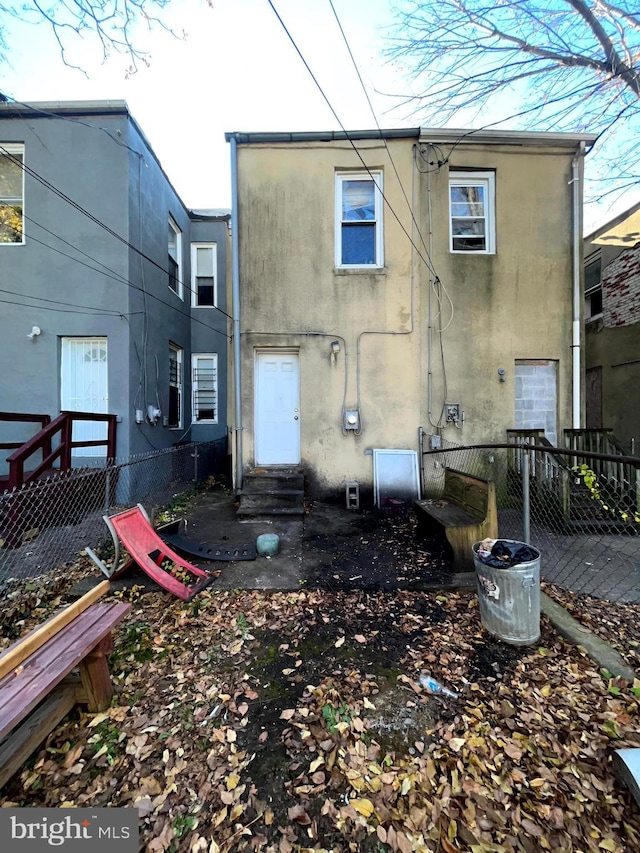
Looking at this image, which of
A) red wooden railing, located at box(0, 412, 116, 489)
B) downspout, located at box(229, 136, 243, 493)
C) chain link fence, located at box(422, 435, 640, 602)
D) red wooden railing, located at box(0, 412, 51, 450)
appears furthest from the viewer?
downspout, located at box(229, 136, 243, 493)

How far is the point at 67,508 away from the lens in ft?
15.2

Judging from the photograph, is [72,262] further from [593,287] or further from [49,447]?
[593,287]

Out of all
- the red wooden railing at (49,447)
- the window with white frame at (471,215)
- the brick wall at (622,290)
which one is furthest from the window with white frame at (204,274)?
the brick wall at (622,290)

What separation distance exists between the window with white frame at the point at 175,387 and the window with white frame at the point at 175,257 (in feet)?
5.06

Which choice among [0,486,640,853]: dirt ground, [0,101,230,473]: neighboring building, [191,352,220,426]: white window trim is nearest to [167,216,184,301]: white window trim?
[191,352,220,426]: white window trim

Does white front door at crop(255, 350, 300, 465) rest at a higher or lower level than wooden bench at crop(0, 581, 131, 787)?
→ higher

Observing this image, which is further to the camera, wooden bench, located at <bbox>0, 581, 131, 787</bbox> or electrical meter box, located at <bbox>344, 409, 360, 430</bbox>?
electrical meter box, located at <bbox>344, 409, 360, 430</bbox>

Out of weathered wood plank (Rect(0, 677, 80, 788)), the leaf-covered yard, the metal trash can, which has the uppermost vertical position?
the metal trash can

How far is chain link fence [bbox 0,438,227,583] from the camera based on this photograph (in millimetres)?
3843

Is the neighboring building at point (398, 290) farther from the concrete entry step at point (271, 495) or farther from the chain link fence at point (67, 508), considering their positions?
the chain link fence at point (67, 508)

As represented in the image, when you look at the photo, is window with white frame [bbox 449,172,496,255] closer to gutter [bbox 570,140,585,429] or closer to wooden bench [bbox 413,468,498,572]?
gutter [bbox 570,140,585,429]

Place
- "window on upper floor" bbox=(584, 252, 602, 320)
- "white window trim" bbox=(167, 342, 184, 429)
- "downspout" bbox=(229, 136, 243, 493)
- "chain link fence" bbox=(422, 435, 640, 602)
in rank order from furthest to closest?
"window on upper floor" bbox=(584, 252, 602, 320) < "white window trim" bbox=(167, 342, 184, 429) < "downspout" bbox=(229, 136, 243, 493) < "chain link fence" bbox=(422, 435, 640, 602)

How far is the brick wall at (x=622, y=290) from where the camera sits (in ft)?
28.3

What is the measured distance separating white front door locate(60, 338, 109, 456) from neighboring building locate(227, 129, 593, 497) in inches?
107
